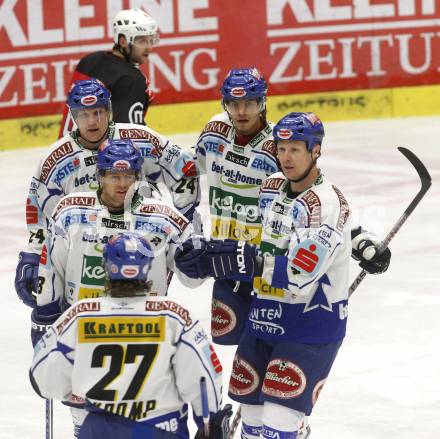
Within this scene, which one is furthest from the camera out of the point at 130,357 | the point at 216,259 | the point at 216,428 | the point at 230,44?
the point at 230,44

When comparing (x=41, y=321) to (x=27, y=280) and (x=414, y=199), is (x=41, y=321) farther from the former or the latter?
(x=414, y=199)

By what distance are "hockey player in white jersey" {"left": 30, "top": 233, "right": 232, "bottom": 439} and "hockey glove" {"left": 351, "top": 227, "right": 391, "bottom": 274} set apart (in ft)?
4.45

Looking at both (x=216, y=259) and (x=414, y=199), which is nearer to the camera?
(x=216, y=259)

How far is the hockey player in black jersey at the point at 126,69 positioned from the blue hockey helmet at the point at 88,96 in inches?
62.6

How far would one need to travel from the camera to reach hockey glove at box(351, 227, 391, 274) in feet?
18.6

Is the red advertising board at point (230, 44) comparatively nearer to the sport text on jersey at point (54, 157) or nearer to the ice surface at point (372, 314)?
the ice surface at point (372, 314)

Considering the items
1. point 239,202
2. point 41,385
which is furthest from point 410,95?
point 41,385

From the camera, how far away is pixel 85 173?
6105 mm

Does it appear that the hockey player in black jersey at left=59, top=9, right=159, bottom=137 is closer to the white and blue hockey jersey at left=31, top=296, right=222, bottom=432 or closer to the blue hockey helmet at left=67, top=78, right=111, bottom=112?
the blue hockey helmet at left=67, top=78, right=111, bottom=112

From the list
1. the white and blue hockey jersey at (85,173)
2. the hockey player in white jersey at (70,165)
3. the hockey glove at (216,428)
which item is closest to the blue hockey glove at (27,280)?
the hockey player in white jersey at (70,165)

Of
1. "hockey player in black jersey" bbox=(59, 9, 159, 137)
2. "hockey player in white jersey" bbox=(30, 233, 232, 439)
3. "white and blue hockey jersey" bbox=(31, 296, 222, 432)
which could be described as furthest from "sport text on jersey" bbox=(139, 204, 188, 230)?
"hockey player in black jersey" bbox=(59, 9, 159, 137)

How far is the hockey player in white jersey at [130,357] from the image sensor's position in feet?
14.2

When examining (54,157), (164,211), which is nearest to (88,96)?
(54,157)

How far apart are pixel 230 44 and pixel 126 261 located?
9150mm
